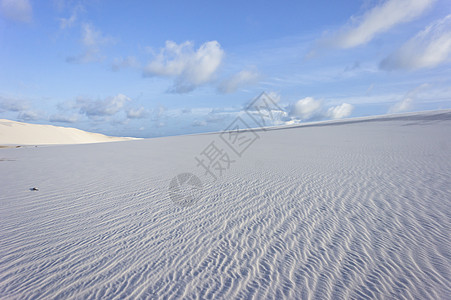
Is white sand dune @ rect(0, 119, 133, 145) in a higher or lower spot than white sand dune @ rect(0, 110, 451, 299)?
higher

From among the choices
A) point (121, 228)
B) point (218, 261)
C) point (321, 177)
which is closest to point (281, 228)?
point (218, 261)

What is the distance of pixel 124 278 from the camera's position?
Answer: 2955mm

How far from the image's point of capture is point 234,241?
3.82 meters

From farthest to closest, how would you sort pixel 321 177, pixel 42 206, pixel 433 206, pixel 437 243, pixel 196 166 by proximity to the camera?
pixel 196 166 < pixel 321 177 < pixel 42 206 < pixel 433 206 < pixel 437 243

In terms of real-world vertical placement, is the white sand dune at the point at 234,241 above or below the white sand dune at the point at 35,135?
below

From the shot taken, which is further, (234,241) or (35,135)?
(35,135)

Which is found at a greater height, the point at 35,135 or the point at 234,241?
the point at 35,135

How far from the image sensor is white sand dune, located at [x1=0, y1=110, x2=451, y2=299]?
2.81 metres

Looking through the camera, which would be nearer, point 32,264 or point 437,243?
point 32,264

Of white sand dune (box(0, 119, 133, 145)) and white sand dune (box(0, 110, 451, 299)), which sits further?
white sand dune (box(0, 119, 133, 145))

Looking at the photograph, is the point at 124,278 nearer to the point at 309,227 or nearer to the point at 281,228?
the point at 281,228

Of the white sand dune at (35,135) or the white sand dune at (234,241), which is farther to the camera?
the white sand dune at (35,135)

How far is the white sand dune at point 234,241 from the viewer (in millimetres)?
2811

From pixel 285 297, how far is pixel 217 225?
1.94m
